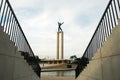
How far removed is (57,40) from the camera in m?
76.1

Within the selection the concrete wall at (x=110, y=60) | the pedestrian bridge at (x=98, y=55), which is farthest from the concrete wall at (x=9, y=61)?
the concrete wall at (x=110, y=60)

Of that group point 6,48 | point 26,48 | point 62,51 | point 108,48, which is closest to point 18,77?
point 6,48

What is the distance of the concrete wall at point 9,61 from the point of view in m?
5.30

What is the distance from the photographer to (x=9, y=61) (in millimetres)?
5969

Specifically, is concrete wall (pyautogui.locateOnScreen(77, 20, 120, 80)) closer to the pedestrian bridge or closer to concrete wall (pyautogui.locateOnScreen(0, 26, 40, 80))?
the pedestrian bridge

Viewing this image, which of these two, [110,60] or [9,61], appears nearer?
[110,60]

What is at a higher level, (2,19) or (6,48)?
(2,19)

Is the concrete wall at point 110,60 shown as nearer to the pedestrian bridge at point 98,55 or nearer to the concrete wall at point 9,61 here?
the pedestrian bridge at point 98,55

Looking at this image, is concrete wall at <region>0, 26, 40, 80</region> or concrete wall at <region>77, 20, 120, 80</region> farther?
concrete wall at <region>0, 26, 40, 80</region>

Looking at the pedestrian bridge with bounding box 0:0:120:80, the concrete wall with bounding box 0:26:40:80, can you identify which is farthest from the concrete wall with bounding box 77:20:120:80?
the concrete wall with bounding box 0:26:40:80

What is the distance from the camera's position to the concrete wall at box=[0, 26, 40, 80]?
5.30 meters

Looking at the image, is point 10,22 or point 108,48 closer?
point 108,48

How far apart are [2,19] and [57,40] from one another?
7018 centimetres

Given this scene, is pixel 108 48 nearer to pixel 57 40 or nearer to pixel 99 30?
pixel 99 30
